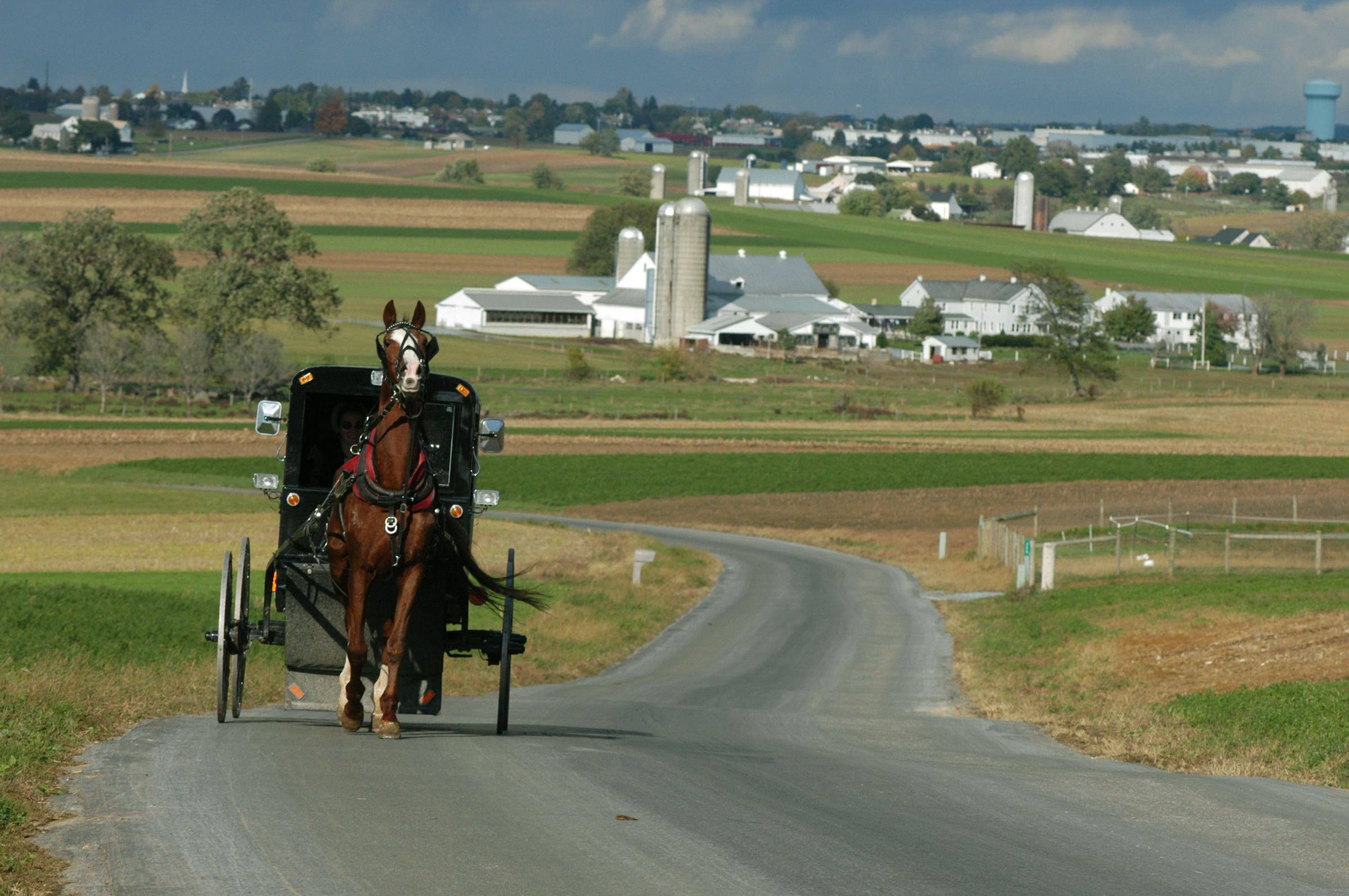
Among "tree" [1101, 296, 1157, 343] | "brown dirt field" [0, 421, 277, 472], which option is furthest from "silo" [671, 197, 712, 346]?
"brown dirt field" [0, 421, 277, 472]

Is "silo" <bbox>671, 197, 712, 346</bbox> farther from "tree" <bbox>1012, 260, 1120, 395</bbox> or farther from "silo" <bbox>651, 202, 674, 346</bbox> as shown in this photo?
"tree" <bbox>1012, 260, 1120, 395</bbox>

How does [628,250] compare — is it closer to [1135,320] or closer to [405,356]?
[1135,320]

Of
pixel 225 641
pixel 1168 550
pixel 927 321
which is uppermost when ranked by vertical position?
pixel 927 321

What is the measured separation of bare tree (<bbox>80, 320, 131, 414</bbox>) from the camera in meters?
77.6

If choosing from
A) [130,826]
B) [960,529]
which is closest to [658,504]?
[960,529]

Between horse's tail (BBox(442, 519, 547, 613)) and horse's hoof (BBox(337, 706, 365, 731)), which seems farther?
horse's tail (BBox(442, 519, 547, 613))

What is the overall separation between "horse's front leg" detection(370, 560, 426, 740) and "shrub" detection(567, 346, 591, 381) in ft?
287

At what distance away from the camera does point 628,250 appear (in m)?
154

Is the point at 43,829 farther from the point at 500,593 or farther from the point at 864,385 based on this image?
the point at 864,385

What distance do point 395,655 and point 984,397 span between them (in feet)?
262

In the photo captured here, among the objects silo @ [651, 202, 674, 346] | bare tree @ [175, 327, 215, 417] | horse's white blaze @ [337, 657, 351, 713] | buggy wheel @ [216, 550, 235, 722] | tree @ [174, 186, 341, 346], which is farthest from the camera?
silo @ [651, 202, 674, 346]

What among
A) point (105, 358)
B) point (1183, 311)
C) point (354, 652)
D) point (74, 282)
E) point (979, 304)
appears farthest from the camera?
point (979, 304)

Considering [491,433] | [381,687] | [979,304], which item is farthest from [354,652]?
[979,304]

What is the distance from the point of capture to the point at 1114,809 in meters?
9.82
